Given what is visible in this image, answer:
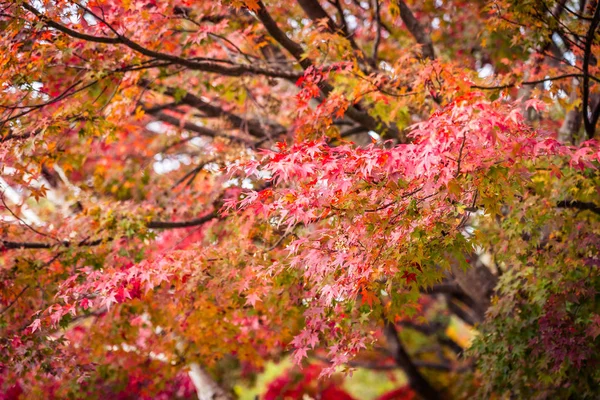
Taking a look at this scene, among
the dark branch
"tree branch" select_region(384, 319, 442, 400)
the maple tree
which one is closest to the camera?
the maple tree

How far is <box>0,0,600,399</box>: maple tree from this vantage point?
12.3 feet

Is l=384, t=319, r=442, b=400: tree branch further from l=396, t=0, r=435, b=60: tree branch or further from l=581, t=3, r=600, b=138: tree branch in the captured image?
l=581, t=3, r=600, b=138: tree branch

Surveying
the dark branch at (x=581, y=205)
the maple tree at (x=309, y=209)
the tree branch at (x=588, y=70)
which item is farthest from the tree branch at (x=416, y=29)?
the dark branch at (x=581, y=205)

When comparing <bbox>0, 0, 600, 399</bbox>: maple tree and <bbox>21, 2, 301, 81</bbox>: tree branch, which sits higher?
<bbox>21, 2, 301, 81</bbox>: tree branch

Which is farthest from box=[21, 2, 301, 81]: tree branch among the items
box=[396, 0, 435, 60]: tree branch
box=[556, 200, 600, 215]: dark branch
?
box=[556, 200, 600, 215]: dark branch

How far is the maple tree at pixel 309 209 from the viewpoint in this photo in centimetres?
374

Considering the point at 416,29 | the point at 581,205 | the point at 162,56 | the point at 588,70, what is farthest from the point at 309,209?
the point at 416,29

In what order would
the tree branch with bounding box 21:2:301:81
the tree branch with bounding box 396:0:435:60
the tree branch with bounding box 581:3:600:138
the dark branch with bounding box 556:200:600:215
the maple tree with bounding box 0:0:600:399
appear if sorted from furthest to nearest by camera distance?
the tree branch with bounding box 396:0:435:60 → the dark branch with bounding box 556:200:600:215 → the tree branch with bounding box 581:3:600:138 → the tree branch with bounding box 21:2:301:81 → the maple tree with bounding box 0:0:600:399

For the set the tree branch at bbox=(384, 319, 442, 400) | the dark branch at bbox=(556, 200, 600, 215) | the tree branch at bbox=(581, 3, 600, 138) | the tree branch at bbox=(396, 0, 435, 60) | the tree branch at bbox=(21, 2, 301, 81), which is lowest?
the tree branch at bbox=(384, 319, 442, 400)

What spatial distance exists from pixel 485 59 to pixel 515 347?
254 inches

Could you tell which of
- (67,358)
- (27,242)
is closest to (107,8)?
(27,242)

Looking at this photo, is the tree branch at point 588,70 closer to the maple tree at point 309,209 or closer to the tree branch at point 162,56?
the maple tree at point 309,209

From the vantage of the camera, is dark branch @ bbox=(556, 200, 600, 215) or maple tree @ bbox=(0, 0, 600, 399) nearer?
maple tree @ bbox=(0, 0, 600, 399)

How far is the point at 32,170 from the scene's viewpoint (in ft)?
17.1
